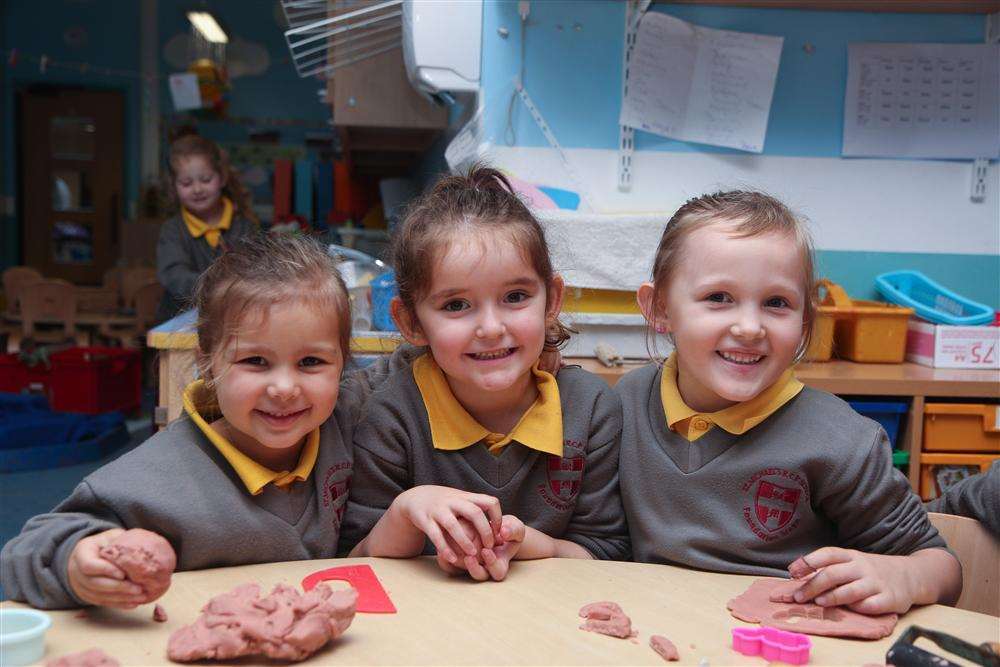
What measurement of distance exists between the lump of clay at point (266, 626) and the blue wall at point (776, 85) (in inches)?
68.0

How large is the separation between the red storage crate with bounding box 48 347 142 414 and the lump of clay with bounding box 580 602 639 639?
390 cm

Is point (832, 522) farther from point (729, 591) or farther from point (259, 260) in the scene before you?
point (259, 260)

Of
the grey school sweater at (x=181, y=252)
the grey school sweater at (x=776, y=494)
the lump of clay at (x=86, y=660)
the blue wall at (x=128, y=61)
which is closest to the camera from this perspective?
the lump of clay at (x=86, y=660)

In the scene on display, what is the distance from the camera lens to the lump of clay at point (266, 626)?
2.47 ft

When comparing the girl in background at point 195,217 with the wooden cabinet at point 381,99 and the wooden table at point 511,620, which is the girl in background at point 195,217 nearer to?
the wooden cabinet at point 381,99

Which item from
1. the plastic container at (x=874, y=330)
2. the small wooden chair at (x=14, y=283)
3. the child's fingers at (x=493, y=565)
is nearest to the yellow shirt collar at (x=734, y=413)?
the child's fingers at (x=493, y=565)

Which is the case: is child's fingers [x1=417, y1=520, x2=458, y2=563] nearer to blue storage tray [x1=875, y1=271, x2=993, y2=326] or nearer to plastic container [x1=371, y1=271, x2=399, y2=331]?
plastic container [x1=371, y1=271, x2=399, y2=331]

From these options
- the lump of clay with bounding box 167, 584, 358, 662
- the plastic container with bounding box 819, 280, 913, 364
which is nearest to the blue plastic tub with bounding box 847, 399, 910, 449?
the plastic container with bounding box 819, 280, 913, 364

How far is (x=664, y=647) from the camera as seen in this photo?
80 centimetres

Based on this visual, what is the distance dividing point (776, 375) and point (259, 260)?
0.67m

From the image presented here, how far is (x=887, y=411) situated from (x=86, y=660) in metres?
1.68

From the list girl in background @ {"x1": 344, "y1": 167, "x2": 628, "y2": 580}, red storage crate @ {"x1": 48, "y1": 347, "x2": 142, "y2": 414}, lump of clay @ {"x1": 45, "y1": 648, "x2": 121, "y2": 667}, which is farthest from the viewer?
red storage crate @ {"x1": 48, "y1": 347, "x2": 142, "y2": 414}

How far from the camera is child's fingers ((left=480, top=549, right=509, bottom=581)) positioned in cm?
97

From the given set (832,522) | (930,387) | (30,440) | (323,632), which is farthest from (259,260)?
(30,440)
